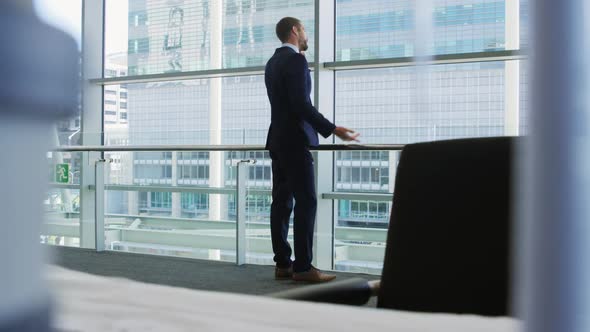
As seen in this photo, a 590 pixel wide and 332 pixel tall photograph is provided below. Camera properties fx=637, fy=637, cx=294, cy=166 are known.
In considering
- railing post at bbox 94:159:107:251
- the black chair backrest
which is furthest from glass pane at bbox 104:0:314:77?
the black chair backrest

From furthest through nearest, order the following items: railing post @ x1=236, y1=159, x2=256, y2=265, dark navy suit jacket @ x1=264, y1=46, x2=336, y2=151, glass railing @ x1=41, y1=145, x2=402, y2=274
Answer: railing post @ x1=236, y1=159, x2=256, y2=265 → glass railing @ x1=41, y1=145, x2=402, y2=274 → dark navy suit jacket @ x1=264, y1=46, x2=336, y2=151

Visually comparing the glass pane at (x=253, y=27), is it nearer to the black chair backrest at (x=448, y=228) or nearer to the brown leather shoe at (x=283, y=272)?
the brown leather shoe at (x=283, y=272)

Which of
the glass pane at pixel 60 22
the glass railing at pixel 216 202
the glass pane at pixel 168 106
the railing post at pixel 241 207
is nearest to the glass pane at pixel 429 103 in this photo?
the glass railing at pixel 216 202

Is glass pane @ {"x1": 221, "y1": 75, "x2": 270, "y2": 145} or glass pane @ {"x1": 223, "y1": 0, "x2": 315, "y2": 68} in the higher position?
glass pane @ {"x1": 223, "y1": 0, "x2": 315, "y2": 68}

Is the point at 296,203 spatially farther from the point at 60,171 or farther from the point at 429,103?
the point at 60,171

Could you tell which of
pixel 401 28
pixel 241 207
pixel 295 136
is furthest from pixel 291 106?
pixel 401 28

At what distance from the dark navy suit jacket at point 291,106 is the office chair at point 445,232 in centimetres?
190

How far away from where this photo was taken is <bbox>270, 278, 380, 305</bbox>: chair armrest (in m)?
0.77

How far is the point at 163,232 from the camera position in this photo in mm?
4105

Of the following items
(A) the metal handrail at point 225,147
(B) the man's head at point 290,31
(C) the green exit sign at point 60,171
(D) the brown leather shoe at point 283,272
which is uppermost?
(B) the man's head at point 290,31

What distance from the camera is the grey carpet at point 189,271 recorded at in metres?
3.03

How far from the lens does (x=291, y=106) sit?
2.91 meters

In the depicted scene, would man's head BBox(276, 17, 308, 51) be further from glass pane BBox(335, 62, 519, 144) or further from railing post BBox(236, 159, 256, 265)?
glass pane BBox(335, 62, 519, 144)

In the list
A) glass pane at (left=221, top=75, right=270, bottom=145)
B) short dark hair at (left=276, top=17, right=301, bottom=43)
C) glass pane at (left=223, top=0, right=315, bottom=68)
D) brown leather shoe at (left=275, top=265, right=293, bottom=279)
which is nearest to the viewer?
short dark hair at (left=276, top=17, right=301, bottom=43)
